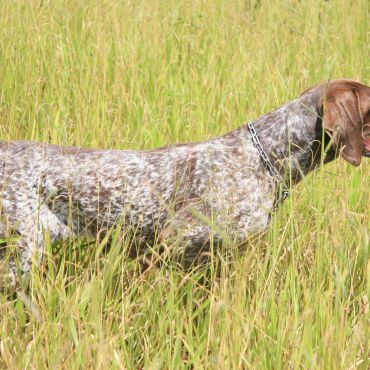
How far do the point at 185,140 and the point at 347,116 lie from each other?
1.41 m

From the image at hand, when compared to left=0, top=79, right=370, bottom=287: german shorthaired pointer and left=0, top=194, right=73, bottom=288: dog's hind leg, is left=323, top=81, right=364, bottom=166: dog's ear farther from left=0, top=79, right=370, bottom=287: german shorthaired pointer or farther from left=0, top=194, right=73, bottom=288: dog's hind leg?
left=0, top=194, right=73, bottom=288: dog's hind leg

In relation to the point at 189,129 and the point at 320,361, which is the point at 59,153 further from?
the point at 320,361

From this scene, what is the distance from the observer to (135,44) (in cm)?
615

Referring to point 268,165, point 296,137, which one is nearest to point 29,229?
point 268,165

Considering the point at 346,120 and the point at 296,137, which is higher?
the point at 346,120

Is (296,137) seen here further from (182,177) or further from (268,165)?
(182,177)

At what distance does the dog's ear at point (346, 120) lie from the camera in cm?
390

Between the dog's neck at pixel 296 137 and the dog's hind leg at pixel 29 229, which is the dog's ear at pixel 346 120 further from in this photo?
the dog's hind leg at pixel 29 229

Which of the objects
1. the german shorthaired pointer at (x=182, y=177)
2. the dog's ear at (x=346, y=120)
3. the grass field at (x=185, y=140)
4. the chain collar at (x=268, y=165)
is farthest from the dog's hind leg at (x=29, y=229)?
the dog's ear at (x=346, y=120)

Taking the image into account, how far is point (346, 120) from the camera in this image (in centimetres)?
391

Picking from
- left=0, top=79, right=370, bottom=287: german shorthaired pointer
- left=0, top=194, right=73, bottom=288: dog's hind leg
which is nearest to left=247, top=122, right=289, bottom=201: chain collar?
left=0, top=79, right=370, bottom=287: german shorthaired pointer

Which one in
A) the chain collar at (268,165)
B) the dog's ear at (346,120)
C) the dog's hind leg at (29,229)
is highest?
the dog's ear at (346,120)

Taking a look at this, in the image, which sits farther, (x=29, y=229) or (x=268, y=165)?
(x=268, y=165)

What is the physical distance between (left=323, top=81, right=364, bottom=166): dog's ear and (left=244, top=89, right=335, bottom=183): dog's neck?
22cm
